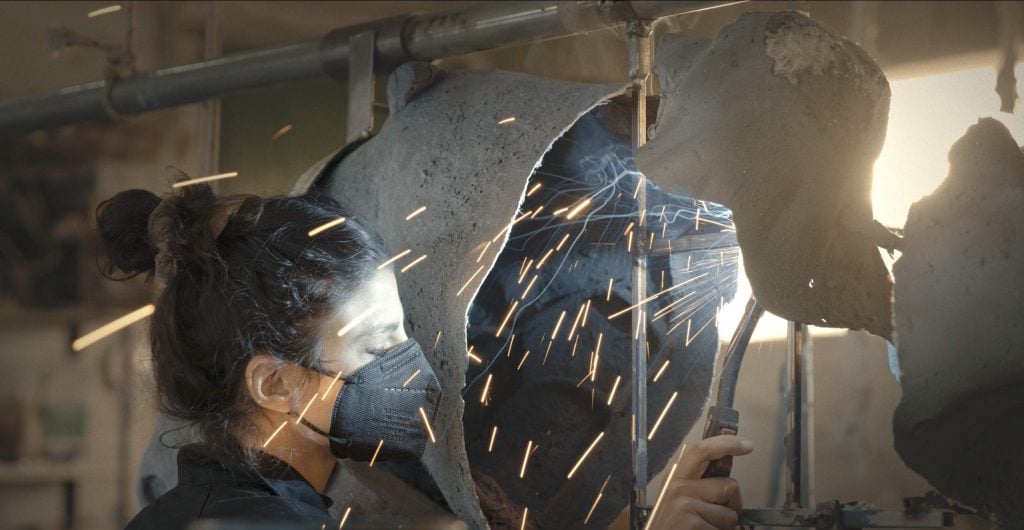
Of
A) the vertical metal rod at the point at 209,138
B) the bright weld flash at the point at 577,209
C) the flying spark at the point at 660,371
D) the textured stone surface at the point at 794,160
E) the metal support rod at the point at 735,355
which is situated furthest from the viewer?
the vertical metal rod at the point at 209,138

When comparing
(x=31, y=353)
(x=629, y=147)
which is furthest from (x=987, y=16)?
(x=31, y=353)

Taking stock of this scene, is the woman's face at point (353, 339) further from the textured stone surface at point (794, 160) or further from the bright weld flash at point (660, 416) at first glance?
the bright weld flash at point (660, 416)

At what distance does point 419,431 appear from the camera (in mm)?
2049

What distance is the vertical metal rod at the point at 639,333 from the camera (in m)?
1.97

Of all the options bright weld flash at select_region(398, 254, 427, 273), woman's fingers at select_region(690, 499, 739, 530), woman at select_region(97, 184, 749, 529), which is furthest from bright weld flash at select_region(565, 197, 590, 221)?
woman's fingers at select_region(690, 499, 739, 530)

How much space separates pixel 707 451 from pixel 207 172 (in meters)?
2.06

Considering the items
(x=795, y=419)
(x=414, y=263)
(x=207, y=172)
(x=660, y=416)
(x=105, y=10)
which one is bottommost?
(x=660, y=416)

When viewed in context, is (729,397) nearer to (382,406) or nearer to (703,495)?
(703,495)

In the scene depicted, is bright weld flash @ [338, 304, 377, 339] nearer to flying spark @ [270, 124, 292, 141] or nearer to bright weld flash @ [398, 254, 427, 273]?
bright weld flash @ [398, 254, 427, 273]

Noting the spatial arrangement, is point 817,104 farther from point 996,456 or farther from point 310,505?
point 310,505

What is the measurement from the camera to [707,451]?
1.85 m

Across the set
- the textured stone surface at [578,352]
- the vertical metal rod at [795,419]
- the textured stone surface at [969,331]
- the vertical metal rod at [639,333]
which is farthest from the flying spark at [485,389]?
the textured stone surface at [969,331]

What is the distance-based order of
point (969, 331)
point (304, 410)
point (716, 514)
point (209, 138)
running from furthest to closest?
point (209, 138), point (304, 410), point (716, 514), point (969, 331)

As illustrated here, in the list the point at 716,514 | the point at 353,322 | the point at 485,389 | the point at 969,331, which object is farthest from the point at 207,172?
the point at 969,331
